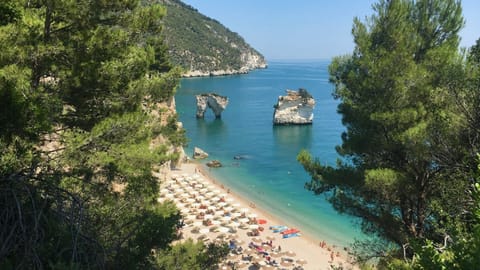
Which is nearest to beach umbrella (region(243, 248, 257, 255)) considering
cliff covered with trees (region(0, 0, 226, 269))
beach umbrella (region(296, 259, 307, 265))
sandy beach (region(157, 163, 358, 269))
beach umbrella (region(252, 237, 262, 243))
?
sandy beach (region(157, 163, 358, 269))

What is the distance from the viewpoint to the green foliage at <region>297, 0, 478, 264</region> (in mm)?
7621

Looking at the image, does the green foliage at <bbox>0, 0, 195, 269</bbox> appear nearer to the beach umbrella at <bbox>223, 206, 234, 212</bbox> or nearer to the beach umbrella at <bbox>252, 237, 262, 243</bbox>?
the beach umbrella at <bbox>252, 237, 262, 243</bbox>

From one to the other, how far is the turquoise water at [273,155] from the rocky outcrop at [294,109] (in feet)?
5.27

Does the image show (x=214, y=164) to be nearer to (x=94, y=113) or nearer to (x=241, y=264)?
(x=241, y=264)

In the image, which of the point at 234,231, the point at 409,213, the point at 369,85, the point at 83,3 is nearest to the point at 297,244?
the point at 234,231

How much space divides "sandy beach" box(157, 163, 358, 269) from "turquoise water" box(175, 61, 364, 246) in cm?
159

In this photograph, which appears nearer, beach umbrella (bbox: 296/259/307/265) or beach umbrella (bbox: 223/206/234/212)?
beach umbrella (bbox: 296/259/307/265)

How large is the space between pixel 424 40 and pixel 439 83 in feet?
4.97

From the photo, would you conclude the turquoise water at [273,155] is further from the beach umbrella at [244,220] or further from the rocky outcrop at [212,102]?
the beach umbrella at [244,220]

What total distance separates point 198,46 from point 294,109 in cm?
10402

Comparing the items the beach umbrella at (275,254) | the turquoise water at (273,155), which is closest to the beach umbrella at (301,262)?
the beach umbrella at (275,254)

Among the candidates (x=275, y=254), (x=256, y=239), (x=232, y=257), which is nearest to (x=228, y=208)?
(x=256, y=239)

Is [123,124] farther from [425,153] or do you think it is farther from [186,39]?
[186,39]

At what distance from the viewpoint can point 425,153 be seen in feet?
25.6
